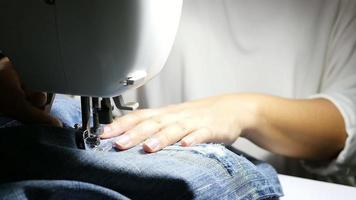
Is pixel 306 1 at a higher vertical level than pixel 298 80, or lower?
higher

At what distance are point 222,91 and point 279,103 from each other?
0.24 m

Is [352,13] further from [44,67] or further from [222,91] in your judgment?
[44,67]

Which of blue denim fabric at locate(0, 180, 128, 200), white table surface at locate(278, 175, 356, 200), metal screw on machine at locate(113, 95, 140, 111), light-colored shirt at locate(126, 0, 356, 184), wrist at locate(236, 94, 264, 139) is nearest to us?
blue denim fabric at locate(0, 180, 128, 200)

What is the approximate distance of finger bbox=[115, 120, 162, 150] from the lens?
0.69 metres

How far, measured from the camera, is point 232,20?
3.62ft

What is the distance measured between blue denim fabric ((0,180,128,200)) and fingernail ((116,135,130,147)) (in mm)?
184

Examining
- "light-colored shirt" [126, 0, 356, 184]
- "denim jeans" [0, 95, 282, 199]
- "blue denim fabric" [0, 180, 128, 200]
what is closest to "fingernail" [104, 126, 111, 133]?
"denim jeans" [0, 95, 282, 199]

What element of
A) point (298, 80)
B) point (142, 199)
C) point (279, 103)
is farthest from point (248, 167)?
point (298, 80)

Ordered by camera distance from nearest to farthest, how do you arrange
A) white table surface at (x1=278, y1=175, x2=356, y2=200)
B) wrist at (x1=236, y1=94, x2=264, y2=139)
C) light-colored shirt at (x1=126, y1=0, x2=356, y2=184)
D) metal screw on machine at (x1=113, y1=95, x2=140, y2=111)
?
1. metal screw on machine at (x1=113, y1=95, x2=140, y2=111)
2. white table surface at (x1=278, y1=175, x2=356, y2=200)
3. wrist at (x1=236, y1=94, x2=264, y2=139)
4. light-colored shirt at (x1=126, y1=0, x2=356, y2=184)

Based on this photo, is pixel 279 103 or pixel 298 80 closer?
pixel 279 103

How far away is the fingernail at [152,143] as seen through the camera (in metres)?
0.67

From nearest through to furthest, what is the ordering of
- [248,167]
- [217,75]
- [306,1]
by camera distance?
[248,167] → [306,1] → [217,75]

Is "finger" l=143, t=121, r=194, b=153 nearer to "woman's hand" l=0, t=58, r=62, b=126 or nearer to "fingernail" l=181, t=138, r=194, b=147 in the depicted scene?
"fingernail" l=181, t=138, r=194, b=147

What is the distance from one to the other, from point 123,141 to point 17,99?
0.53 ft
